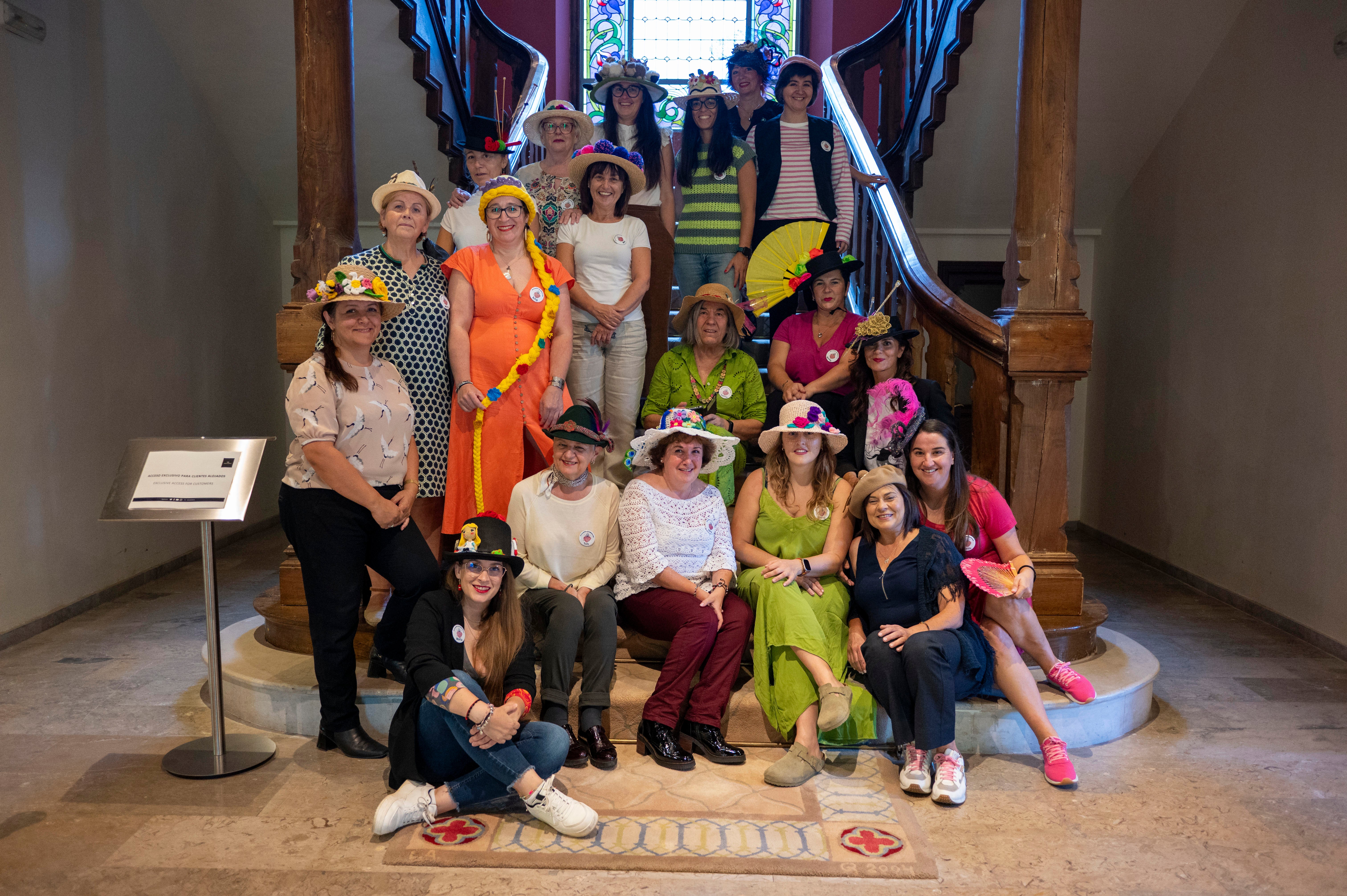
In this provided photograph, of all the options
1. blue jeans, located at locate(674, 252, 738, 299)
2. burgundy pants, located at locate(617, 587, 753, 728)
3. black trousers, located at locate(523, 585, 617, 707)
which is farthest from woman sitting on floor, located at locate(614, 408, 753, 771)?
blue jeans, located at locate(674, 252, 738, 299)

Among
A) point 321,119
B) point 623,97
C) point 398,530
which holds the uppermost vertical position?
point 623,97

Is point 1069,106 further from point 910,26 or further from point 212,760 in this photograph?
point 212,760

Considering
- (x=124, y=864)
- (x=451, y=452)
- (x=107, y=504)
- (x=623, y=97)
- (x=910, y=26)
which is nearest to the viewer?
(x=124, y=864)

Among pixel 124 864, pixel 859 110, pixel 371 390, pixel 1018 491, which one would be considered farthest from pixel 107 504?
pixel 859 110

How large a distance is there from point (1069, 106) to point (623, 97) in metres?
1.84

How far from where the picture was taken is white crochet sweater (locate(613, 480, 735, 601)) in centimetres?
316

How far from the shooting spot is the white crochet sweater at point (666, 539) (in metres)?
3.16

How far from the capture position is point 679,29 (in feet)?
28.6

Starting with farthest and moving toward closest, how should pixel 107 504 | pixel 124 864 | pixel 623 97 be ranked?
pixel 623 97, pixel 107 504, pixel 124 864

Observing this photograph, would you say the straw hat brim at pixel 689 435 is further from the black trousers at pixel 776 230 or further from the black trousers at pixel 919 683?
the black trousers at pixel 776 230

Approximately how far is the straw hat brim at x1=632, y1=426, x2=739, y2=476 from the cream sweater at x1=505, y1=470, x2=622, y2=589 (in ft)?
0.73

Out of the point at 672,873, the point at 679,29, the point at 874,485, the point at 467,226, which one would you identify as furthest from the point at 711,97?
the point at 679,29

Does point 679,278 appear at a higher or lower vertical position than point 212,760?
higher

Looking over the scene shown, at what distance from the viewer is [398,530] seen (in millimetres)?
2965
